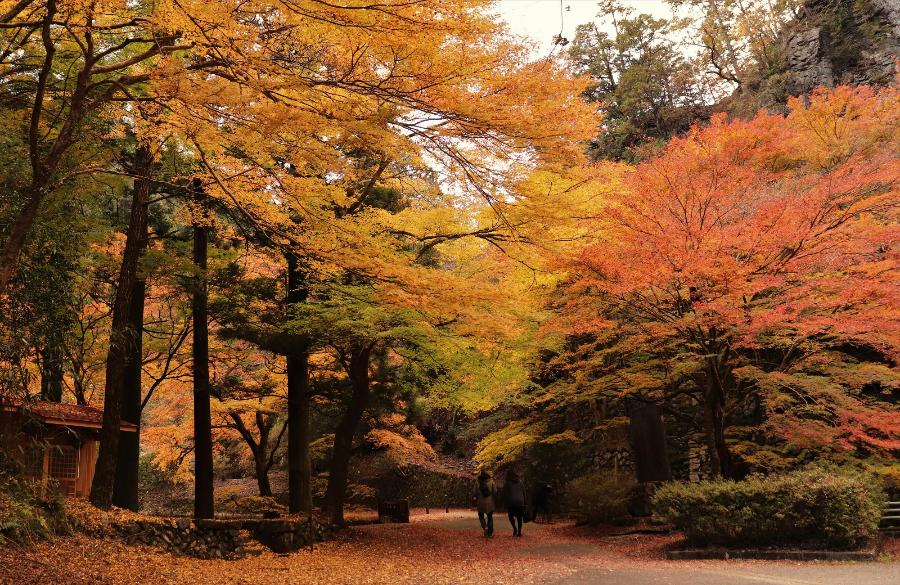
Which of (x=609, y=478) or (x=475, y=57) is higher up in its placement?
(x=475, y=57)

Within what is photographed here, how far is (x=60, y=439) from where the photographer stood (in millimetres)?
11641

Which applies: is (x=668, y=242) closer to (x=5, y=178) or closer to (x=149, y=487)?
(x=5, y=178)

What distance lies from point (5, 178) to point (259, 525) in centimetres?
683

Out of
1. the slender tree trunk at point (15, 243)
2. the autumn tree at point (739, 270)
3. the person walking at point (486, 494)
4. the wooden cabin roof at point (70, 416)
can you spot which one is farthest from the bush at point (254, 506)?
the slender tree trunk at point (15, 243)

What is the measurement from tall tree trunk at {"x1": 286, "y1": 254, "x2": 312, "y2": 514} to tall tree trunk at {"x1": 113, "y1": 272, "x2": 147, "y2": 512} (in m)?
2.88

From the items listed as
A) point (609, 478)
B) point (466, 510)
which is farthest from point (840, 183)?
point (466, 510)

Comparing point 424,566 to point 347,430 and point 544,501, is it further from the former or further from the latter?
point 544,501

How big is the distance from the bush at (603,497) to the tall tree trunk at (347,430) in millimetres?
5530

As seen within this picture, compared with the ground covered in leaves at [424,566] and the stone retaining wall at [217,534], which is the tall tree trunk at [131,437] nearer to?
the stone retaining wall at [217,534]

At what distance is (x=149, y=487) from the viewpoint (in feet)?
79.2

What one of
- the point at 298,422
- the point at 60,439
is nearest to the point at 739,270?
the point at 298,422

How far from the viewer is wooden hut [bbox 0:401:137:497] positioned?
29.0 ft

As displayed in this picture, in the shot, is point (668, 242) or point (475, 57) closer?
point (475, 57)

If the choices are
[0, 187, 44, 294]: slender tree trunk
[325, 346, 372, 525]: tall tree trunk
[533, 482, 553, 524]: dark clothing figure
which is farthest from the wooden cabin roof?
[533, 482, 553, 524]: dark clothing figure
